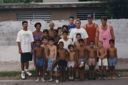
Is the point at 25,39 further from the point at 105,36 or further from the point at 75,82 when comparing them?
the point at 105,36

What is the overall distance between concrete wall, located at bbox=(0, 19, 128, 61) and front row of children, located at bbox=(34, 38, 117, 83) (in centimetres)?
238

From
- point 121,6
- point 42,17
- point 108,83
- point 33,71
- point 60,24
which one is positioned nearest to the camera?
point 108,83

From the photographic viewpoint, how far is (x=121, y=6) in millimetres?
18750

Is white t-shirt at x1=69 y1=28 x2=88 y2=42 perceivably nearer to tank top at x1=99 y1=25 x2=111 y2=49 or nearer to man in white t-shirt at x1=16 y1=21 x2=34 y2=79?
tank top at x1=99 y1=25 x2=111 y2=49

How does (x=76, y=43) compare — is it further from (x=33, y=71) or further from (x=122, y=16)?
(x=122, y=16)

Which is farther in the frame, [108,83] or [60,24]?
[60,24]

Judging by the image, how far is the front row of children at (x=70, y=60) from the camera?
554 inches

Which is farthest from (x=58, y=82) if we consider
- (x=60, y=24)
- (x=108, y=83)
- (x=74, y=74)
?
(x=60, y=24)

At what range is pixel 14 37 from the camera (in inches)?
659

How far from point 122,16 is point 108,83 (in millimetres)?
5875

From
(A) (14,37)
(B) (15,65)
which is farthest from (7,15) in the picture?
(B) (15,65)

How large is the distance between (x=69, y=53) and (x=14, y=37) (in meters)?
3.22

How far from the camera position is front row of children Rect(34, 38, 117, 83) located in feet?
46.1

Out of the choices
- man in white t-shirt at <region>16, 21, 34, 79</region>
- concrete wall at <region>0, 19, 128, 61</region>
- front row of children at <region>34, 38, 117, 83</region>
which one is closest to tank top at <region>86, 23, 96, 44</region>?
front row of children at <region>34, 38, 117, 83</region>
